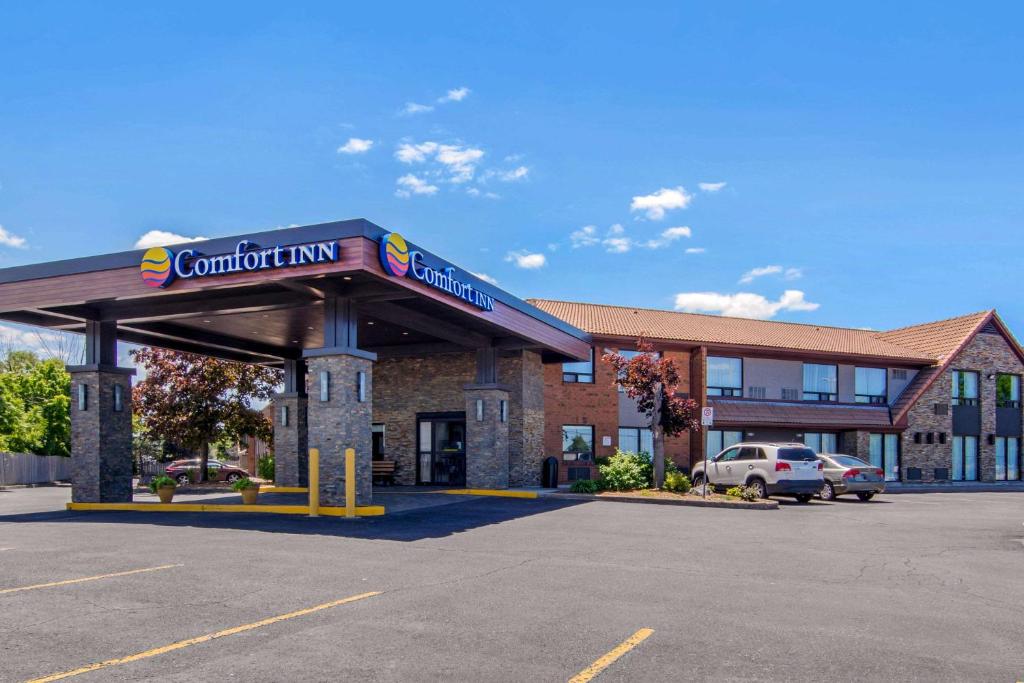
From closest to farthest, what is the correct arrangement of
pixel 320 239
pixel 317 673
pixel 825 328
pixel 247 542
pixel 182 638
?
pixel 317 673 → pixel 182 638 → pixel 247 542 → pixel 320 239 → pixel 825 328

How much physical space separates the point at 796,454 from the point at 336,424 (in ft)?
43.0

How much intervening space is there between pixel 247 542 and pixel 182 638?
6.16m

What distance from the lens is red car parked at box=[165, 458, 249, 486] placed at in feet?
118

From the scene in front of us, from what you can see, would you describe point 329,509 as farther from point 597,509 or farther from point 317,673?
point 317,673

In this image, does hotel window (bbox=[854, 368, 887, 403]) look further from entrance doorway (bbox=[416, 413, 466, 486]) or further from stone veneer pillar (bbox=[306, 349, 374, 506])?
stone veneer pillar (bbox=[306, 349, 374, 506])

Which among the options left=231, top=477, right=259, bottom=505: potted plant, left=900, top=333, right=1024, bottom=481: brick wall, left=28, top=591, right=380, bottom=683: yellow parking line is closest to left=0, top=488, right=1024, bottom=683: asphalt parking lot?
left=28, top=591, right=380, bottom=683: yellow parking line

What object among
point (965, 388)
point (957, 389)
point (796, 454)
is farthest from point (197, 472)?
point (965, 388)

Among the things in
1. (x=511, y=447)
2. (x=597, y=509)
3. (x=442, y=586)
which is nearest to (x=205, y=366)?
(x=511, y=447)

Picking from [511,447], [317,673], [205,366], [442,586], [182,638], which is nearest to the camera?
[317,673]

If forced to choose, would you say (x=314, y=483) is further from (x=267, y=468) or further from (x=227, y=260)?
(x=267, y=468)

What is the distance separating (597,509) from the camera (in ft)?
64.7

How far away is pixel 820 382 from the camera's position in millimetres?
36438


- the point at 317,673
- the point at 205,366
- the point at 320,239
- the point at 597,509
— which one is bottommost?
the point at 597,509

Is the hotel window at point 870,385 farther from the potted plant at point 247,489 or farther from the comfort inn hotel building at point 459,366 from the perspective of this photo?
the potted plant at point 247,489
